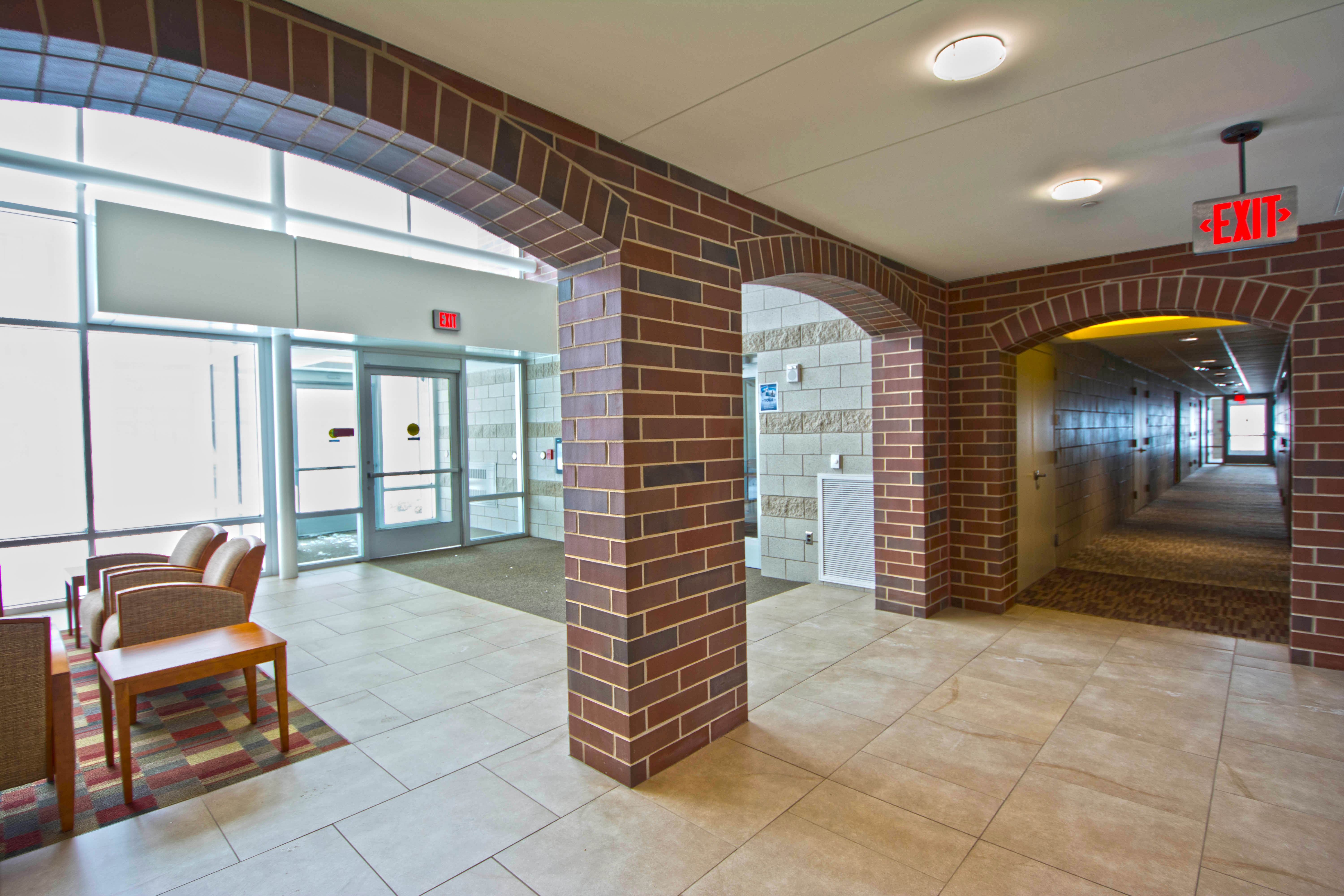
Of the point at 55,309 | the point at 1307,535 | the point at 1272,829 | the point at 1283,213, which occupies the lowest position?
the point at 1272,829

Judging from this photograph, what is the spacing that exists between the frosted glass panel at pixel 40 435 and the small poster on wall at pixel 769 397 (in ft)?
19.1

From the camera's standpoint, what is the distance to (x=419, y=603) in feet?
17.1

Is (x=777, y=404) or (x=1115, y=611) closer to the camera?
(x=1115, y=611)

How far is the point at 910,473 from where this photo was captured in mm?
4656

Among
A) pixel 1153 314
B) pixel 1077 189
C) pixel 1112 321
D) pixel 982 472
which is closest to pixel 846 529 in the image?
pixel 982 472

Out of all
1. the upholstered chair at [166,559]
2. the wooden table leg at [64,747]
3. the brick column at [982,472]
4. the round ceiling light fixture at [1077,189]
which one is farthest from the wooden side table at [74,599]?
the round ceiling light fixture at [1077,189]

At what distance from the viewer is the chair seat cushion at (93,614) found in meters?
3.60

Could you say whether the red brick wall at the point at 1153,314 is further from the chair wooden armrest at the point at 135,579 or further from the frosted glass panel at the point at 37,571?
the frosted glass panel at the point at 37,571

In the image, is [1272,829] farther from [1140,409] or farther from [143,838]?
[1140,409]

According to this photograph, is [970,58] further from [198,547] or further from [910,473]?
[198,547]

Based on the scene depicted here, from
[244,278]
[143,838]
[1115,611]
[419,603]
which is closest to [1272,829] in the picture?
[1115,611]

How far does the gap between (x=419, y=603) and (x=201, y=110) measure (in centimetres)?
417

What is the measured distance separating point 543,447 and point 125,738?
6.23 metres

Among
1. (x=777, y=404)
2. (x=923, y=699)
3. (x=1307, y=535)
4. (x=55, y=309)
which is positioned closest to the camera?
(x=923, y=699)
